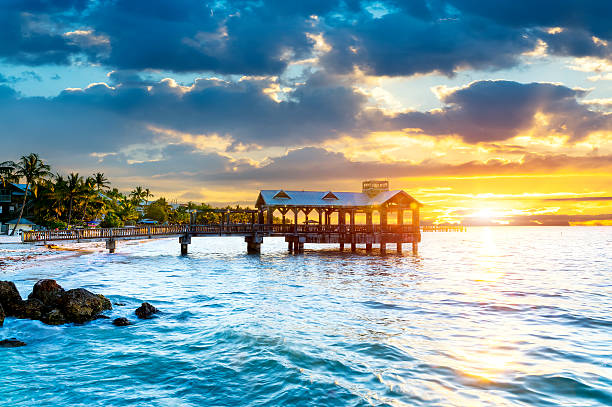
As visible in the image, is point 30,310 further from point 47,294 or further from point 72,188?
point 72,188

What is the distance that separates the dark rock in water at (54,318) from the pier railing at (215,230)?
942 inches

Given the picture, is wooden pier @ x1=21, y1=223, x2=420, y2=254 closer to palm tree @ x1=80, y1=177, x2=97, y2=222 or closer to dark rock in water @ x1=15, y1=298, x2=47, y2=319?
palm tree @ x1=80, y1=177, x2=97, y2=222

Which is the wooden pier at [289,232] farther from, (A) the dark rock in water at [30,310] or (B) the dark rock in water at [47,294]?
(A) the dark rock in water at [30,310]

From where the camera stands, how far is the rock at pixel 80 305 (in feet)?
43.9

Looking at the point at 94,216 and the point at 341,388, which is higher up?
the point at 94,216

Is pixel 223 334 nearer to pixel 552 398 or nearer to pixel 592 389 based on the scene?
pixel 552 398

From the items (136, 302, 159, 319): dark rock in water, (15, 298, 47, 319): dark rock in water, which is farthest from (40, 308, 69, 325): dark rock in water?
(136, 302, 159, 319): dark rock in water

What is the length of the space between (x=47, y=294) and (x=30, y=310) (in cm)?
100

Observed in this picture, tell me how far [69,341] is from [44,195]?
5047 centimetres

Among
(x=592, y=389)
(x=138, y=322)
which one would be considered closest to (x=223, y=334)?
(x=138, y=322)

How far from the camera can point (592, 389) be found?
8.59m

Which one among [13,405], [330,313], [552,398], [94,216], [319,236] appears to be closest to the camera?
[13,405]

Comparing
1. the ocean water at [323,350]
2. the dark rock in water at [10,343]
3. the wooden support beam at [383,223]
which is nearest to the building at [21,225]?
the ocean water at [323,350]

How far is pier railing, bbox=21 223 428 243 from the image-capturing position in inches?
1401
